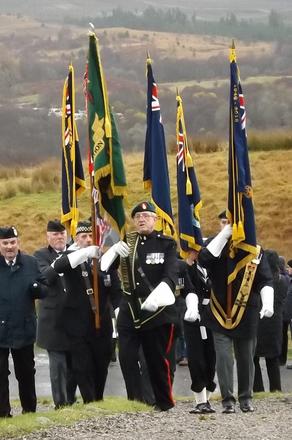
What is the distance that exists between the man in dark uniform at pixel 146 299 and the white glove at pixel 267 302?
81 centimetres

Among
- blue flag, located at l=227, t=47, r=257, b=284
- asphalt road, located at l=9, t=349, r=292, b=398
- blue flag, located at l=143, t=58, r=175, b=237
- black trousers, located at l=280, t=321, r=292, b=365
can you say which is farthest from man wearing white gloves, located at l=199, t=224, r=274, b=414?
black trousers, located at l=280, t=321, r=292, b=365

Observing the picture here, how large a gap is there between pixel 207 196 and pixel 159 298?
79.7 feet

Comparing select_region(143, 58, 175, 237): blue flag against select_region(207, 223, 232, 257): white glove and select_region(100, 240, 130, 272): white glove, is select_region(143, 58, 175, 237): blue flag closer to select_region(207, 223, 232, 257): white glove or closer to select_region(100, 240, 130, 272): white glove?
select_region(207, 223, 232, 257): white glove

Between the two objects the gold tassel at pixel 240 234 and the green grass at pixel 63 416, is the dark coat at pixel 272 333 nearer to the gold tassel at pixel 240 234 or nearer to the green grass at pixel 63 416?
the green grass at pixel 63 416

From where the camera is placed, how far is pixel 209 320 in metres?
13.1

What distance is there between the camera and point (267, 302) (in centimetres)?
1294

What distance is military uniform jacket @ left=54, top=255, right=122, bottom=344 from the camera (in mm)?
13336

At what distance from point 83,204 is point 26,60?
16427 cm

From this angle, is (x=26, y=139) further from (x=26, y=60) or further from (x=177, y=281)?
(x=177, y=281)

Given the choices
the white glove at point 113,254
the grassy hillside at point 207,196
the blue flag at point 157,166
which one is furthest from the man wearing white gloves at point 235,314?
the grassy hillside at point 207,196

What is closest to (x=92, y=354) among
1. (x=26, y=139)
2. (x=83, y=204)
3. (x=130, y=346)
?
(x=130, y=346)

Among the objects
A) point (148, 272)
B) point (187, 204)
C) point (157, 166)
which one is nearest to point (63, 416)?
point (148, 272)

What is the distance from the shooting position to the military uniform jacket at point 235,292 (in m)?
13.0

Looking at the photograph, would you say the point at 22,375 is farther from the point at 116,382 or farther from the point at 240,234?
the point at 116,382
